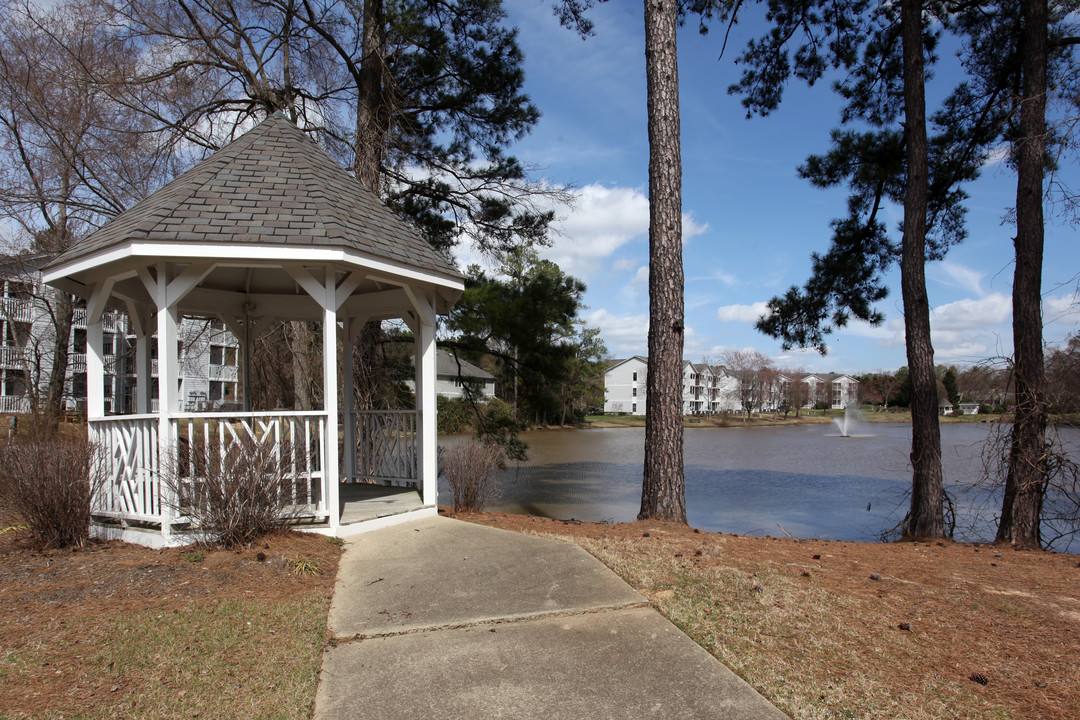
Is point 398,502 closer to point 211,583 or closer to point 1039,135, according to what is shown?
point 211,583

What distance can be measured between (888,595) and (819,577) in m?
0.52

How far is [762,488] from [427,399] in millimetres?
12942

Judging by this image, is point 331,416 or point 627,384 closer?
point 331,416

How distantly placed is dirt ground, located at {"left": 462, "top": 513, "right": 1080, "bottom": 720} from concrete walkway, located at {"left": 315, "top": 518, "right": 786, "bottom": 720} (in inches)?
12.5

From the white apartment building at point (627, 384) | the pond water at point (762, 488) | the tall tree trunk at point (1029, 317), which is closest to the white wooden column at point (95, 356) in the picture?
the pond water at point (762, 488)

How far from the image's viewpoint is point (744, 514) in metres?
13.4

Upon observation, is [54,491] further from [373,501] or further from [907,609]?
[907,609]

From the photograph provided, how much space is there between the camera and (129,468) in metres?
6.08

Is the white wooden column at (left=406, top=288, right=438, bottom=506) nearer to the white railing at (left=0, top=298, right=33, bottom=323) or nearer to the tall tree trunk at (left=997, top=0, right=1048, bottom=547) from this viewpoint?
the tall tree trunk at (left=997, top=0, right=1048, bottom=547)

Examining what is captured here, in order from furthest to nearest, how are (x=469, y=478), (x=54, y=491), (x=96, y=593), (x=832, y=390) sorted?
(x=832, y=390)
(x=469, y=478)
(x=54, y=491)
(x=96, y=593)

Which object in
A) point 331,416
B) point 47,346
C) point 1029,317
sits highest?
point 47,346

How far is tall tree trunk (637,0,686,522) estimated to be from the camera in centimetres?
766

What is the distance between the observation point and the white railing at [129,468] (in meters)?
5.85

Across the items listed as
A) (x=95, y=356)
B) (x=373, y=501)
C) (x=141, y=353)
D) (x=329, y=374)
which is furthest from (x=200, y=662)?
(x=141, y=353)
